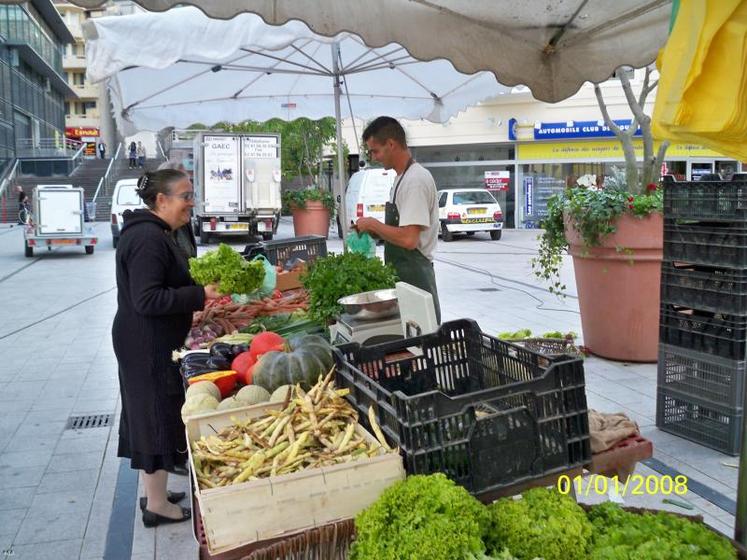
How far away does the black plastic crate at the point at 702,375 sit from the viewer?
15.0ft

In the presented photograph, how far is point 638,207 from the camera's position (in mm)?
6180

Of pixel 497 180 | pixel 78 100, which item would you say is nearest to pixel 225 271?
pixel 497 180

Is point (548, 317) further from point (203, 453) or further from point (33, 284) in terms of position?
point (33, 284)

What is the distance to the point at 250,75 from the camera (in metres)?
7.66

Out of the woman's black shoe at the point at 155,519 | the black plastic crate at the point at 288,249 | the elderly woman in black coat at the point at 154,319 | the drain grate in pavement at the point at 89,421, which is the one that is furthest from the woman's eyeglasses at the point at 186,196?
the drain grate in pavement at the point at 89,421

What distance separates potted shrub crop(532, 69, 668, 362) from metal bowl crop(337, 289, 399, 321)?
11.0 feet

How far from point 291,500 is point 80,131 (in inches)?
3356

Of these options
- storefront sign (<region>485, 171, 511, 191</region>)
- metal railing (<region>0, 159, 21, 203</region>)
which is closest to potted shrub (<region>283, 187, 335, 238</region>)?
storefront sign (<region>485, 171, 511, 191</region>)

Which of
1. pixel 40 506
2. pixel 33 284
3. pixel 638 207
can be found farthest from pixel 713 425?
pixel 33 284

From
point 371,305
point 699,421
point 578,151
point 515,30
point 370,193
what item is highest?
point 578,151

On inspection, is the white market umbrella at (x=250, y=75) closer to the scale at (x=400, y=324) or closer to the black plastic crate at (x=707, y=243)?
the scale at (x=400, y=324)

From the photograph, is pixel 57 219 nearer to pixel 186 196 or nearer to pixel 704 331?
pixel 186 196

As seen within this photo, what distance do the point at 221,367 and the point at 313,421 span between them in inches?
45.9

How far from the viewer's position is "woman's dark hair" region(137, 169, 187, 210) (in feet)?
11.9
